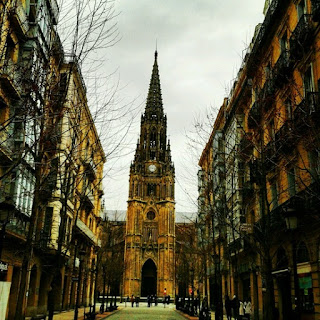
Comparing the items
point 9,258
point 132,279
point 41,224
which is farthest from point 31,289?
point 132,279

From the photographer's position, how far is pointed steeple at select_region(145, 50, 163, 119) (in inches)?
4545

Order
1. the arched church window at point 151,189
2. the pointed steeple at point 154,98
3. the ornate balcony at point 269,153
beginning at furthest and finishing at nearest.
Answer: the pointed steeple at point 154,98 → the arched church window at point 151,189 → the ornate balcony at point 269,153

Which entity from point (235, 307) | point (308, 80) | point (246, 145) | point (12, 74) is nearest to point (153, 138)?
point (246, 145)

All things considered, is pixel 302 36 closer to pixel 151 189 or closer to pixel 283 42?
pixel 283 42

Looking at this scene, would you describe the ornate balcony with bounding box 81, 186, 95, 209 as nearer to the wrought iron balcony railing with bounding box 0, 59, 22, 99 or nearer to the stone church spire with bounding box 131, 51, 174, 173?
the wrought iron balcony railing with bounding box 0, 59, 22, 99

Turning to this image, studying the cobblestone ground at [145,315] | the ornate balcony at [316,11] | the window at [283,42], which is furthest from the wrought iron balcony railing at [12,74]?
the cobblestone ground at [145,315]

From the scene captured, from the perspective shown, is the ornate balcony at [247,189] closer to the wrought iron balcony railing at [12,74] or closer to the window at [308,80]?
the window at [308,80]

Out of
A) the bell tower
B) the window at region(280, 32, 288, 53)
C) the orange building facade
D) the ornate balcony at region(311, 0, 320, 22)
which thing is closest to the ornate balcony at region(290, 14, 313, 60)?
the orange building facade

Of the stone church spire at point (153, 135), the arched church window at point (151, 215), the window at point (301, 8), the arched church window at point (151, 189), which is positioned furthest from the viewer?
the stone church spire at point (153, 135)

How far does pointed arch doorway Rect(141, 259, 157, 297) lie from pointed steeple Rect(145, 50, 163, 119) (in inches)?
1589

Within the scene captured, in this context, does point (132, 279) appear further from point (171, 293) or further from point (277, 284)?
point (277, 284)

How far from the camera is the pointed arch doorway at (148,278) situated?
97.4 meters

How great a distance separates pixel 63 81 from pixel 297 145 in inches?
485

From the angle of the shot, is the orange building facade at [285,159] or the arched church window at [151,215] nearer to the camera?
the orange building facade at [285,159]
